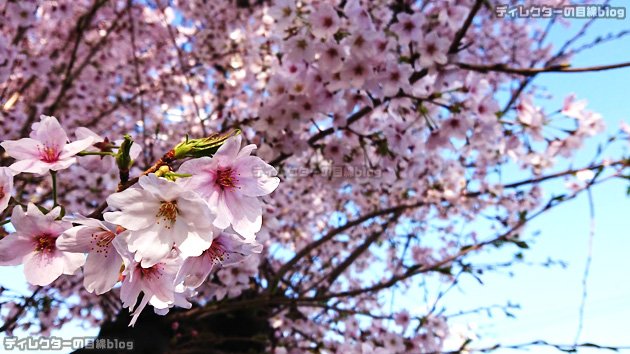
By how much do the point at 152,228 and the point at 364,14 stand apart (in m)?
2.17

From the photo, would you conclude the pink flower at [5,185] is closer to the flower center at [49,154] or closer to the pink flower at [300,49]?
the flower center at [49,154]

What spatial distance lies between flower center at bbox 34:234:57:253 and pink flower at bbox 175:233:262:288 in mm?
405

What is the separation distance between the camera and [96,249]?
106 centimetres

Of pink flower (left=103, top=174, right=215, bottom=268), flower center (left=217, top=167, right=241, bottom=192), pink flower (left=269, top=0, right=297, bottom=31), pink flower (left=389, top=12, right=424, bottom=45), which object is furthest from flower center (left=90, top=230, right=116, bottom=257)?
pink flower (left=389, top=12, right=424, bottom=45)

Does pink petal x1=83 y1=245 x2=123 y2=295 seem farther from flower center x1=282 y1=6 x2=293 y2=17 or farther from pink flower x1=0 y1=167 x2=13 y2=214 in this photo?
flower center x1=282 y1=6 x2=293 y2=17

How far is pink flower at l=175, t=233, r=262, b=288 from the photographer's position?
1098 mm

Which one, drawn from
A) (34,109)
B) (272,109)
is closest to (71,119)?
(34,109)

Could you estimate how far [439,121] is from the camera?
9.95 feet

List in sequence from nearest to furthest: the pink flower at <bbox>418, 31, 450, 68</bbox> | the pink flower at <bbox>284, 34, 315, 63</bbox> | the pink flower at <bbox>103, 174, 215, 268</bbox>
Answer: the pink flower at <bbox>103, 174, 215, 268</bbox> → the pink flower at <bbox>418, 31, 450, 68</bbox> → the pink flower at <bbox>284, 34, 315, 63</bbox>

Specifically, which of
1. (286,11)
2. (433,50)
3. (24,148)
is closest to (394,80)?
(433,50)

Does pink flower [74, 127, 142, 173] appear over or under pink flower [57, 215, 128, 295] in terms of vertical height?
over

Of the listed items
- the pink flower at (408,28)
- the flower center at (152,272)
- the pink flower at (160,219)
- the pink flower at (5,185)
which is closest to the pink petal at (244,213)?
the pink flower at (160,219)

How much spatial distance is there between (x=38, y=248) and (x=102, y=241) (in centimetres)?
22

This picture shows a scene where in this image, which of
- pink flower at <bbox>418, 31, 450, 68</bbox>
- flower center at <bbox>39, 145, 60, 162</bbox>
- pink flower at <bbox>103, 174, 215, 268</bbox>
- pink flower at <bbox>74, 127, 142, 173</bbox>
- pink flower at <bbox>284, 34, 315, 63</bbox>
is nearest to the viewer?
pink flower at <bbox>103, 174, 215, 268</bbox>
